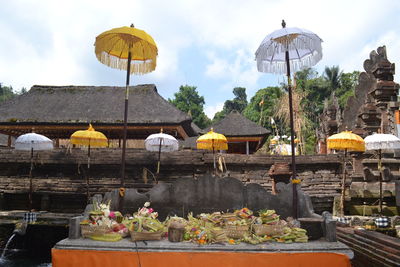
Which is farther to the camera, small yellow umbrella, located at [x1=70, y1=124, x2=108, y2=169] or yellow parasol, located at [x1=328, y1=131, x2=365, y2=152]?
small yellow umbrella, located at [x1=70, y1=124, x2=108, y2=169]

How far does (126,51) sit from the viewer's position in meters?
6.55

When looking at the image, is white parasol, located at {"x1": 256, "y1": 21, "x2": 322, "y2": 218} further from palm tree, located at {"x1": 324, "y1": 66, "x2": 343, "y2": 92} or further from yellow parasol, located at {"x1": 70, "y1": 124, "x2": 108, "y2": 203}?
palm tree, located at {"x1": 324, "y1": 66, "x2": 343, "y2": 92}

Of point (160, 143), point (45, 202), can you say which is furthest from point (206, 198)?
point (45, 202)

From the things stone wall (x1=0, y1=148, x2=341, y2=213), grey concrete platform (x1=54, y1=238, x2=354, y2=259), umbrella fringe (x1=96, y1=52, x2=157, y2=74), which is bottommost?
grey concrete platform (x1=54, y1=238, x2=354, y2=259)

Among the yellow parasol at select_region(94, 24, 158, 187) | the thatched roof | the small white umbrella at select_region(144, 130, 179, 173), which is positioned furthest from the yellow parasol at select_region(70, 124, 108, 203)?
the thatched roof

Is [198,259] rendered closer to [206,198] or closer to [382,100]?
[206,198]

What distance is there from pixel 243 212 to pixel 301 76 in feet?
171

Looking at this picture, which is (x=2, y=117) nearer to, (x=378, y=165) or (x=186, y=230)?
(x=186, y=230)

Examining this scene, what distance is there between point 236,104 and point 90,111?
51.9m

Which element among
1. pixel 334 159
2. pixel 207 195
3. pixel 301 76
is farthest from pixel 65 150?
pixel 301 76

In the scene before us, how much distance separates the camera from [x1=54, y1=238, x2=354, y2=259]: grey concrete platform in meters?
4.50

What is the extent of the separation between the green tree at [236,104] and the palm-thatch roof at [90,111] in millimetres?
43059

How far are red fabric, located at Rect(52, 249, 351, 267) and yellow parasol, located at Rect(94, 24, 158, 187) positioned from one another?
5.40ft

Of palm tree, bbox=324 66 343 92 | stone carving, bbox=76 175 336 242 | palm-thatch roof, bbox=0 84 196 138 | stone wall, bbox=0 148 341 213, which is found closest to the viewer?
stone carving, bbox=76 175 336 242
